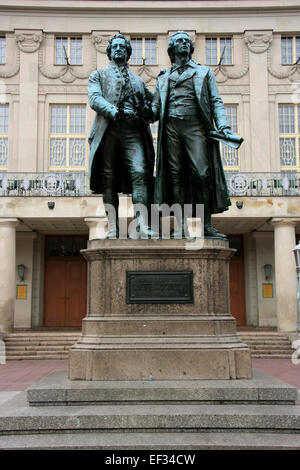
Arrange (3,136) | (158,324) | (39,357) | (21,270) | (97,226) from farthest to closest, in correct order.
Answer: (3,136) → (21,270) → (97,226) → (39,357) → (158,324)

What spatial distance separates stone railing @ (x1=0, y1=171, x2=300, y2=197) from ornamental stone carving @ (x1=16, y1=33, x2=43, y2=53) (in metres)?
5.73

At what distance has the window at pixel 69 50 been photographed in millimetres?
23500

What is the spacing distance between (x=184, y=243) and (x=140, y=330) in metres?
1.00

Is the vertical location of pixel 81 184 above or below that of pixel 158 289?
above

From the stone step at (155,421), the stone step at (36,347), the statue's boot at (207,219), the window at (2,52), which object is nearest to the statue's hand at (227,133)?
the statue's boot at (207,219)

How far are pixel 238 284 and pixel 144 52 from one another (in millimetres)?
10901

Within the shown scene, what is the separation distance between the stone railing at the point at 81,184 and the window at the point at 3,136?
4.00 ft

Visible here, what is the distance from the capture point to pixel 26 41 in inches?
914

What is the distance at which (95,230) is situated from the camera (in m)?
18.2

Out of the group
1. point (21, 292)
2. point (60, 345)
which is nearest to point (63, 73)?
→ point (21, 292)

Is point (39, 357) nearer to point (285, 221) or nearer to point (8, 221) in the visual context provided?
point (8, 221)

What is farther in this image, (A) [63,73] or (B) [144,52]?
(B) [144,52]

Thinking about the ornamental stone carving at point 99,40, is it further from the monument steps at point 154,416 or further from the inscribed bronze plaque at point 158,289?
the monument steps at point 154,416

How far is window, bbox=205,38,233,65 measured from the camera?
23641 millimetres
